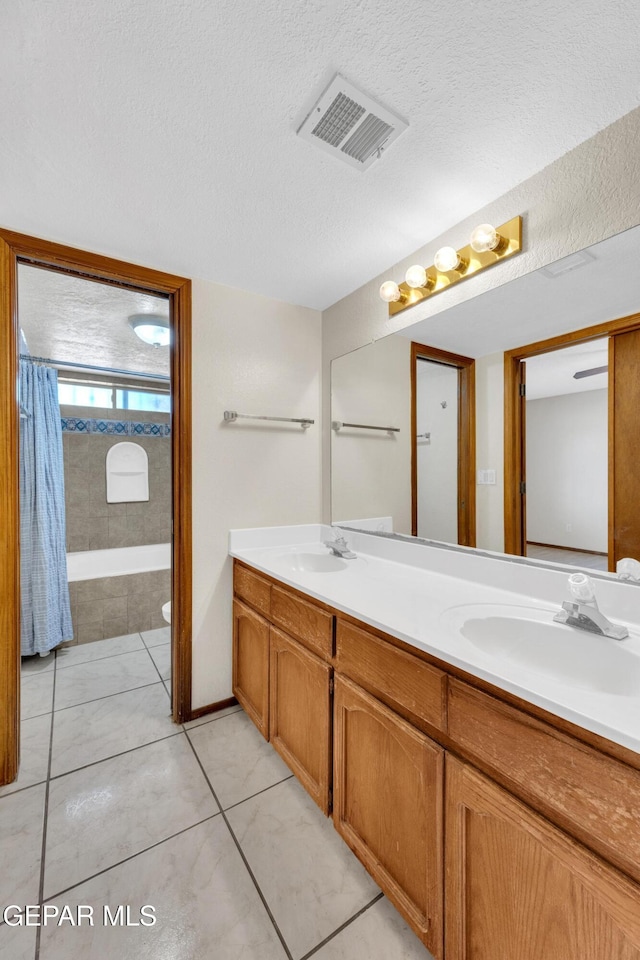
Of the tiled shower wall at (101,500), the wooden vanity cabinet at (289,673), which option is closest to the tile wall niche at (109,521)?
the tiled shower wall at (101,500)

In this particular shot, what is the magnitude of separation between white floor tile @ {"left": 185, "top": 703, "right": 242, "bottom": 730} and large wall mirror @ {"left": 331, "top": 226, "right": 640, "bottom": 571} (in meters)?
1.20

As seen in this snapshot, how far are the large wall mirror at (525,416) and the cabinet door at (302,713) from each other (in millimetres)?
734

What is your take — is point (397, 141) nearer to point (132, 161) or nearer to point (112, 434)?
point (132, 161)

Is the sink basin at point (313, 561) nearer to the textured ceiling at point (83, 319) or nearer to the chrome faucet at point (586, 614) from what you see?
the chrome faucet at point (586, 614)

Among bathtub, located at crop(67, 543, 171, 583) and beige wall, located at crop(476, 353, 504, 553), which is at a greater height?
beige wall, located at crop(476, 353, 504, 553)

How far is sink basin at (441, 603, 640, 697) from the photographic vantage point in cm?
94

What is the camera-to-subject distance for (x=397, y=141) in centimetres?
115

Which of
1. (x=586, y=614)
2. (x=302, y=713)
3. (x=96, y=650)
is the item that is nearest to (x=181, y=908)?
(x=302, y=713)

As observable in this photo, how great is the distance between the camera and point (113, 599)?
9.67 feet

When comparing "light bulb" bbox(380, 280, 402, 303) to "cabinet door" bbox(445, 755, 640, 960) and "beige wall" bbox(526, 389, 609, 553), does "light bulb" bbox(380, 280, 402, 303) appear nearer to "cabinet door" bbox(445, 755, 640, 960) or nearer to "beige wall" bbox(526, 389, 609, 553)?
"beige wall" bbox(526, 389, 609, 553)

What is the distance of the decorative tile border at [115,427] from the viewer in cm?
337

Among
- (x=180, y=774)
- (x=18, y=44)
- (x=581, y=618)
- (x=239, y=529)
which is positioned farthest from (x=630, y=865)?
(x=18, y=44)

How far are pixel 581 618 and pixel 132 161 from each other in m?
1.86

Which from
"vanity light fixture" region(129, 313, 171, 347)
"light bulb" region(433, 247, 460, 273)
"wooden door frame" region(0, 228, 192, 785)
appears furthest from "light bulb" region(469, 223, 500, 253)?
"vanity light fixture" region(129, 313, 171, 347)
